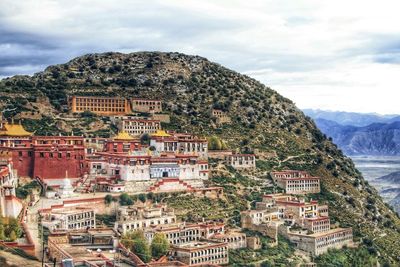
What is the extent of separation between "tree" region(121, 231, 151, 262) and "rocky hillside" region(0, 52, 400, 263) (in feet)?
68.9

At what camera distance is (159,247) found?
5744 cm

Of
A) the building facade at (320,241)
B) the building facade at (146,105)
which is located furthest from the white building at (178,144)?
the building facade at (320,241)

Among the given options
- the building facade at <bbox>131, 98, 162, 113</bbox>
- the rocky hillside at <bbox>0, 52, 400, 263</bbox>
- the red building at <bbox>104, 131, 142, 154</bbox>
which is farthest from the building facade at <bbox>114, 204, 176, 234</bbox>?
the building facade at <bbox>131, 98, 162, 113</bbox>

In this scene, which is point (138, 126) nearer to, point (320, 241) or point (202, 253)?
point (320, 241)

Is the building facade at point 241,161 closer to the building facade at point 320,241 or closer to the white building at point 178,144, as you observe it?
the white building at point 178,144

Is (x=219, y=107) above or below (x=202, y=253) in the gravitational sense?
above

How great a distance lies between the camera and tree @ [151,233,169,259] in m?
57.2

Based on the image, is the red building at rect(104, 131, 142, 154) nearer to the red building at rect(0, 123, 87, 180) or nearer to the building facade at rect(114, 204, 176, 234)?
the red building at rect(0, 123, 87, 180)

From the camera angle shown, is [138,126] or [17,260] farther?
[138,126]

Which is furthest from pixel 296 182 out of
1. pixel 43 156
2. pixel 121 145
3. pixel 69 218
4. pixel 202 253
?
pixel 69 218

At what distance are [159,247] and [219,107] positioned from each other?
47.4m

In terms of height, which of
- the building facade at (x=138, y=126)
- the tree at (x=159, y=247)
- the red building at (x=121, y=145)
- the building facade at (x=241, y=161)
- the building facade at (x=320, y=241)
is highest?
the building facade at (x=138, y=126)

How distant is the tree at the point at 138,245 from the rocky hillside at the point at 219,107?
2101 centimetres

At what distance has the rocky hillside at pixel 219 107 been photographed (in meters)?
85.6
